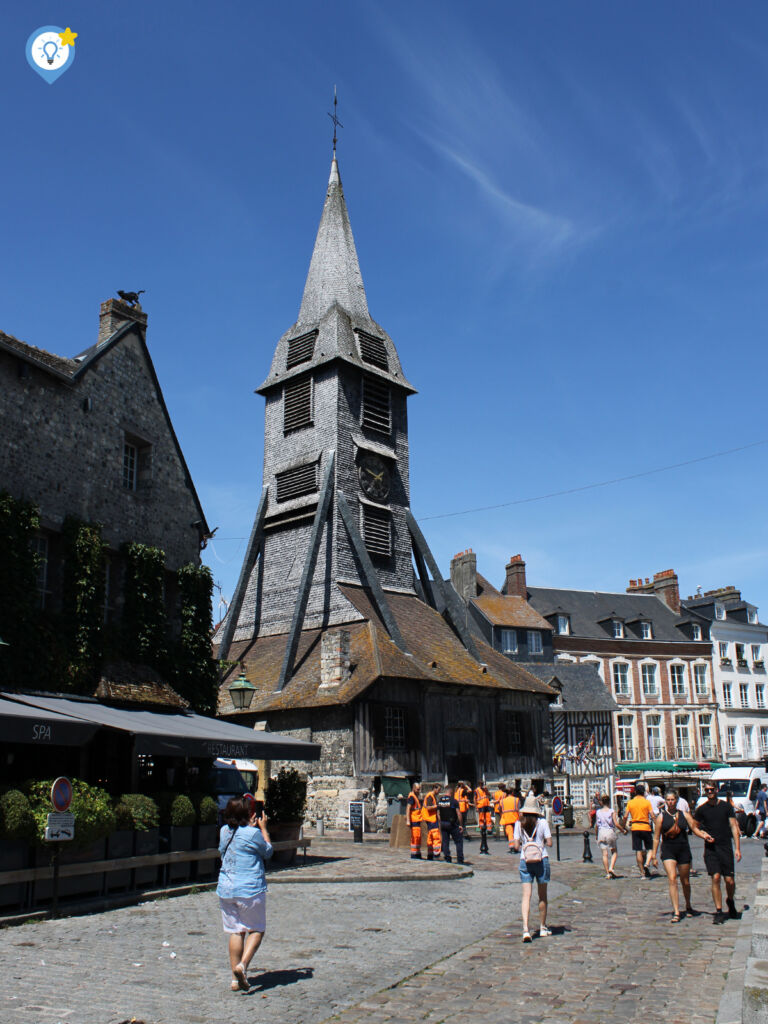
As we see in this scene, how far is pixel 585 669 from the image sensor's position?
4162 cm

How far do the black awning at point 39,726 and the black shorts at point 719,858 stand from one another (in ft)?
23.6

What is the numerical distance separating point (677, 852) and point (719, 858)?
2.19 feet

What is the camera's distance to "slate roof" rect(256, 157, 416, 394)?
3156 cm

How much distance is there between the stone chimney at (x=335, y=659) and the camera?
78.7 feet

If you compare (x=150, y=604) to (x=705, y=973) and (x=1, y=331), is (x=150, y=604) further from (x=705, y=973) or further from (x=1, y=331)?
(x=705, y=973)

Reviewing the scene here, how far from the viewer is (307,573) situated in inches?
1088

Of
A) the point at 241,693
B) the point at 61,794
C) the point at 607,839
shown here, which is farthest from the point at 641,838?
the point at 61,794

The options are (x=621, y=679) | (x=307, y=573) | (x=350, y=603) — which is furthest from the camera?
(x=621, y=679)

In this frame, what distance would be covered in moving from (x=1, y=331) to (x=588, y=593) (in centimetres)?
3919

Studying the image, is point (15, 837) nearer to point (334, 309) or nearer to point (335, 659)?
point (335, 659)

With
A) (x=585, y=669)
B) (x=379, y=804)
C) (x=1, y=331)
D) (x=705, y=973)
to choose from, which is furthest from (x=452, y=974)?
(x=585, y=669)

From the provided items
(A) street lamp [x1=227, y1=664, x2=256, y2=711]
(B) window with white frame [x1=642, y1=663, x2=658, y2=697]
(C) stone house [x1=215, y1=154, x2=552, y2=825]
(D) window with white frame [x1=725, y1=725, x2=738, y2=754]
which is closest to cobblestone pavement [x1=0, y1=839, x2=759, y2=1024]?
(A) street lamp [x1=227, y1=664, x2=256, y2=711]

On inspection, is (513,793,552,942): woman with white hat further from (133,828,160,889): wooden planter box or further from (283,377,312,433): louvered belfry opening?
(283,377,312,433): louvered belfry opening

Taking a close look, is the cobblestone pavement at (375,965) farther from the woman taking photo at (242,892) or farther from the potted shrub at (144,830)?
the potted shrub at (144,830)
